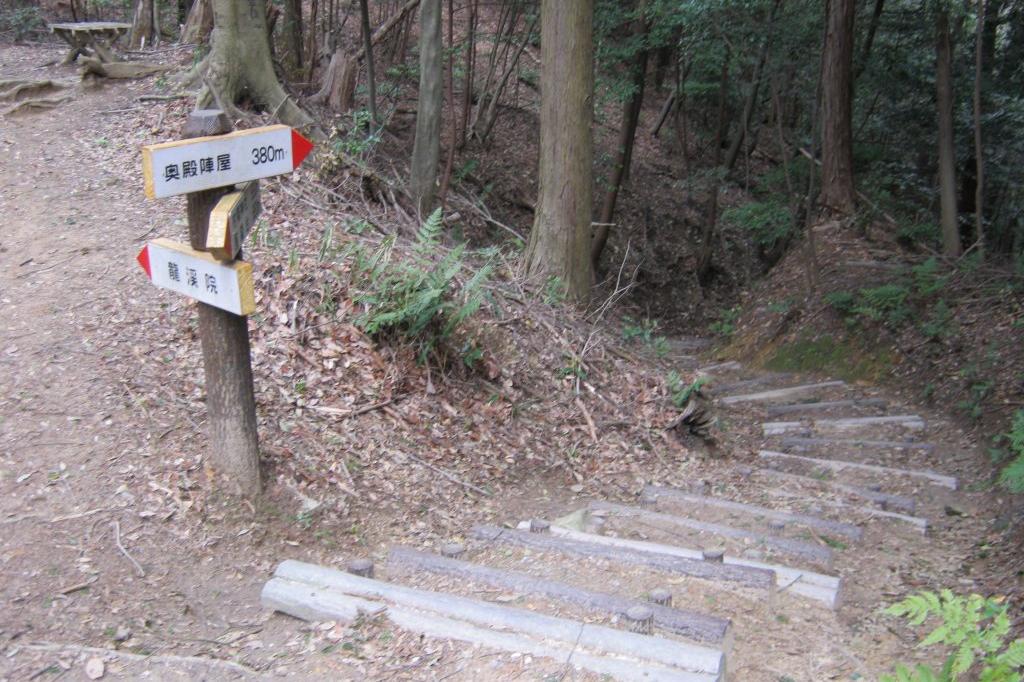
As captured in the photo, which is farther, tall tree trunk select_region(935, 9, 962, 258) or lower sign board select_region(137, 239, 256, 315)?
tall tree trunk select_region(935, 9, 962, 258)

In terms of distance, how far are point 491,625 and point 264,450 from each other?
97.0 inches

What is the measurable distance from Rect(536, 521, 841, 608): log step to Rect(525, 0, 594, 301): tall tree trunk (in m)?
5.14

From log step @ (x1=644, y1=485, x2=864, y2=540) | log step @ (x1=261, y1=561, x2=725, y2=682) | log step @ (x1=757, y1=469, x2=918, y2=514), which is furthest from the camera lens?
log step @ (x1=757, y1=469, x2=918, y2=514)

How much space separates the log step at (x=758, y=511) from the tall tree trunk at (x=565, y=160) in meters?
3.64

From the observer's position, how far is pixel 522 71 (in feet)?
69.1

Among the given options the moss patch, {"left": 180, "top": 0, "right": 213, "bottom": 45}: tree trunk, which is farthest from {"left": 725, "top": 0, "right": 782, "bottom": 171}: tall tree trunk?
{"left": 180, "top": 0, "right": 213, "bottom": 45}: tree trunk

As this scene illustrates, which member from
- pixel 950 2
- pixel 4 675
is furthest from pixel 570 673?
pixel 950 2

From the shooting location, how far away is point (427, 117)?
37.7ft

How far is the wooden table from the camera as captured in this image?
12.1 meters

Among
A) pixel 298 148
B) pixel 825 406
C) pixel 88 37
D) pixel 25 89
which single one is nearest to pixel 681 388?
pixel 825 406

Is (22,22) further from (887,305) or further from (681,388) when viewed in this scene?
(887,305)

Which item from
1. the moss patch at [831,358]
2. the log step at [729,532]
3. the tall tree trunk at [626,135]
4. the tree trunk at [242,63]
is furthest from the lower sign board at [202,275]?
the tall tree trunk at [626,135]

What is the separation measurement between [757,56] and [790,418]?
7.51m

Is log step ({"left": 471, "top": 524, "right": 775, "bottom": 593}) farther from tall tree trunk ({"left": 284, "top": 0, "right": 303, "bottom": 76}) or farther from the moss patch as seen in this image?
tall tree trunk ({"left": 284, "top": 0, "right": 303, "bottom": 76})
